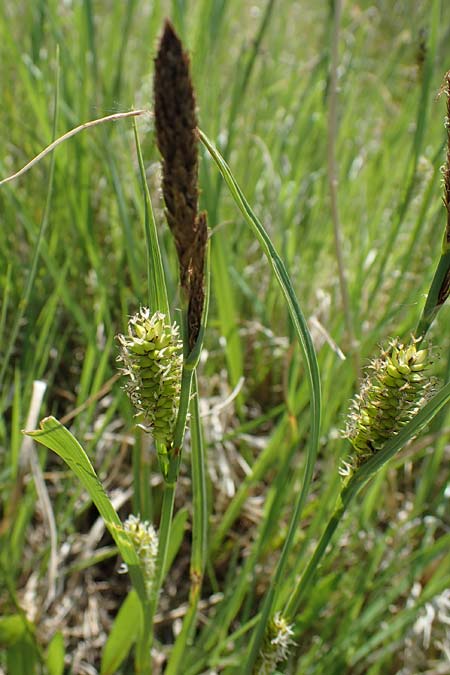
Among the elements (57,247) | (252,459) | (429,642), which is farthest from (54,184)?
(429,642)

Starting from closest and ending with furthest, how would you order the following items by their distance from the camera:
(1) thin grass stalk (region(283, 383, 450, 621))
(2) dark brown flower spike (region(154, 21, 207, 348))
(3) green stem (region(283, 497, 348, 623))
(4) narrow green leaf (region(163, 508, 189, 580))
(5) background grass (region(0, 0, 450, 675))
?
(2) dark brown flower spike (region(154, 21, 207, 348)) → (1) thin grass stalk (region(283, 383, 450, 621)) → (3) green stem (region(283, 497, 348, 623)) → (4) narrow green leaf (region(163, 508, 189, 580)) → (5) background grass (region(0, 0, 450, 675))

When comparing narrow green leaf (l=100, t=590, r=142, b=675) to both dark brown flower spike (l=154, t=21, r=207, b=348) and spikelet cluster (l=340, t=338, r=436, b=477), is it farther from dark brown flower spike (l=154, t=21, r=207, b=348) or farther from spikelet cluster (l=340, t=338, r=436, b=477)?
dark brown flower spike (l=154, t=21, r=207, b=348)

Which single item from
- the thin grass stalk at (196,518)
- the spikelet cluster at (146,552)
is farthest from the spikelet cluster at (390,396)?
the spikelet cluster at (146,552)

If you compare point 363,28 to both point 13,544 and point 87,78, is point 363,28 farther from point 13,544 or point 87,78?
point 13,544

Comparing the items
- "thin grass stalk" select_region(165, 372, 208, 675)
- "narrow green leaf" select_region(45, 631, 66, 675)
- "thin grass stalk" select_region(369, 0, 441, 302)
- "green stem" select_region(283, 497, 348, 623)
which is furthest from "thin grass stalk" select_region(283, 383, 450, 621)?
"thin grass stalk" select_region(369, 0, 441, 302)

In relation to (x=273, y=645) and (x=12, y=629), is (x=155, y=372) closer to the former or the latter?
(x=273, y=645)

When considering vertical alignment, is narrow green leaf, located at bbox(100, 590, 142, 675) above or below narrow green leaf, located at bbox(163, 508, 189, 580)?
below
